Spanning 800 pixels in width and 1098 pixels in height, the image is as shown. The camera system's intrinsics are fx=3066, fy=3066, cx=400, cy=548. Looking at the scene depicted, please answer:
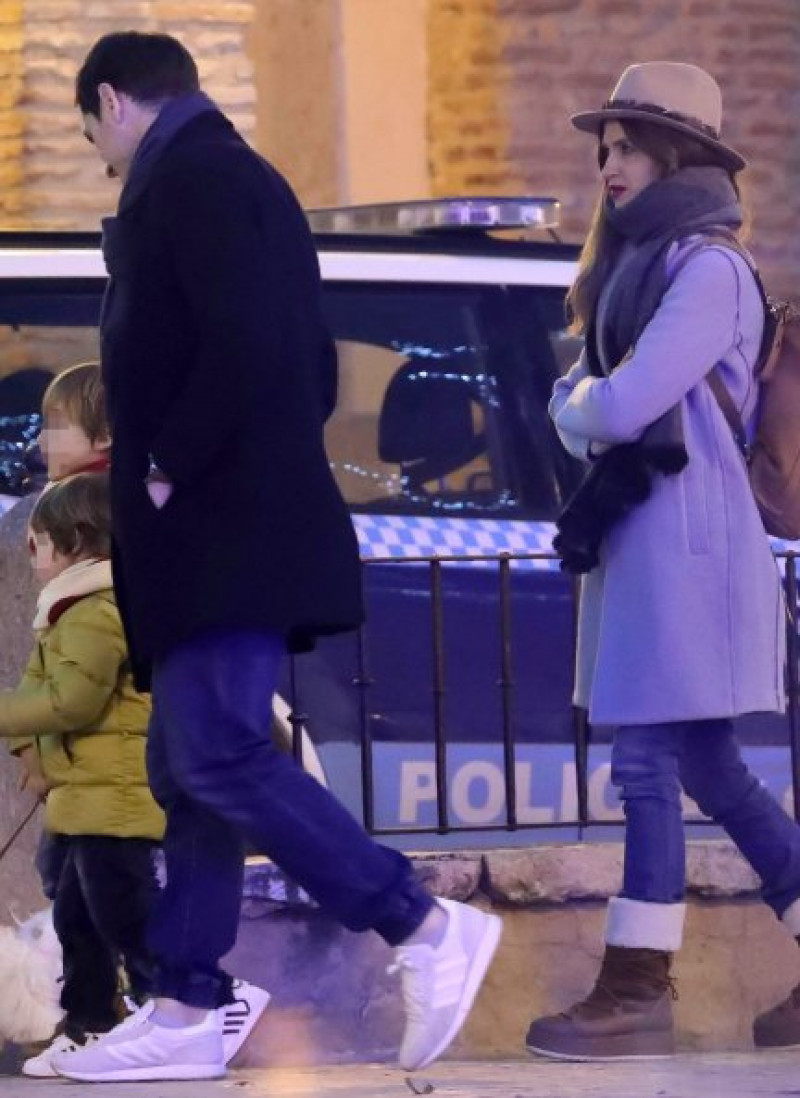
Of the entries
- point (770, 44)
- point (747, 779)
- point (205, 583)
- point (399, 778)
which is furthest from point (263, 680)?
point (770, 44)

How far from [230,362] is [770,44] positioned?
7.65m

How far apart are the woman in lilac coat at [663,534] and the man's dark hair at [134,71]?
86 centimetres

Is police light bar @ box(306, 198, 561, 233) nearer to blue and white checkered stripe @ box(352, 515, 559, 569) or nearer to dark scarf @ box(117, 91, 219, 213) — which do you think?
blue and white checkered stripe @ box(352, 515, 559, 569)

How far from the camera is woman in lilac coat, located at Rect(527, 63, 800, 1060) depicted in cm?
524

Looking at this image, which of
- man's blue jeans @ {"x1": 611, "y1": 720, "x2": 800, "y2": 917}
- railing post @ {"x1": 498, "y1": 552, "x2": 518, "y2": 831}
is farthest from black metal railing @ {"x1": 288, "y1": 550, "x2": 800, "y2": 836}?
man's blue jeans @ {"x1": 611, "y1": 720, "x2": 800, "y2": 917}

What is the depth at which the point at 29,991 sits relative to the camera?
561cm

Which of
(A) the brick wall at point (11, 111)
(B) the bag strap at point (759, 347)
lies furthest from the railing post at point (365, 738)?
(A) the brick wall at point (11, 111)

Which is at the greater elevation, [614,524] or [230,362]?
[230,362]

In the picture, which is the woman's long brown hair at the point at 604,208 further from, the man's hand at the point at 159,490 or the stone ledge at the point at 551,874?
the stone ledge at the point at 551,874

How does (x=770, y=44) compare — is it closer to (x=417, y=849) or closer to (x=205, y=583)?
(x=417, y=849)

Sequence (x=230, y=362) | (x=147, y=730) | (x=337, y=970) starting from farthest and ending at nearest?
(x=337, y=970) → (x=147, y=730) → (x=230, y=362)

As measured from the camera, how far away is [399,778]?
664cm

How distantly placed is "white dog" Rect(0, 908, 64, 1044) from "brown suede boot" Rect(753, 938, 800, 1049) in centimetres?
129

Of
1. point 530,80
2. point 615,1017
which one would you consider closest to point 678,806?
point 615,1017
